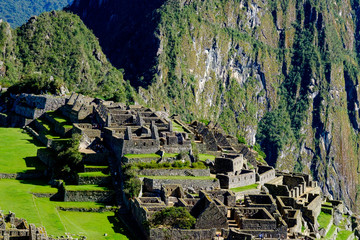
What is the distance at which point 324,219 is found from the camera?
66.5 m

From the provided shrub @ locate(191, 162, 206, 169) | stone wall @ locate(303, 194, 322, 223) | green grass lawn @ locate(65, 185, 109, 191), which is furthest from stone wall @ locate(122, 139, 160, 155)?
stone wall @ locate(303, 194, 322, 223)

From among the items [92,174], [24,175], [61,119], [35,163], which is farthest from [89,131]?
[61,119]

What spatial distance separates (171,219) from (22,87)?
184 feet

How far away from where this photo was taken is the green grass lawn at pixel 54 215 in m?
46.3

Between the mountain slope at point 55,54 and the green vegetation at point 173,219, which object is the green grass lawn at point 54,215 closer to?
the green vegetation at point 173,219

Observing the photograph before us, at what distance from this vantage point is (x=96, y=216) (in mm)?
51562

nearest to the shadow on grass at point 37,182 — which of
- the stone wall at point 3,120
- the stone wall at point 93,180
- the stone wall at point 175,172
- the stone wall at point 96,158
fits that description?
the stone wall at point 93,180

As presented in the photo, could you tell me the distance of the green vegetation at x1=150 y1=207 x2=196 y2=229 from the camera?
44.2 metres

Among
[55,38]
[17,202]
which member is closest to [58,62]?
[55,38]

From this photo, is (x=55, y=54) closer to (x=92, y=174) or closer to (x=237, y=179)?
(x=237, y=179)

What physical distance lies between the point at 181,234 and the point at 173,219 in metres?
1.45

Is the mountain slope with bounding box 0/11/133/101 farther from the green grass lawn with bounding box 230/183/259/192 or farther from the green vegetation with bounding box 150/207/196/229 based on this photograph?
the green vegetation with bounding box 150/207/196/229

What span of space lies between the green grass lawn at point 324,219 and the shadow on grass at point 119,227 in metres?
22.1

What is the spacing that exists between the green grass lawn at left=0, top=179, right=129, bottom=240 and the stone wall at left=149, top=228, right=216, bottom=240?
151 inches
